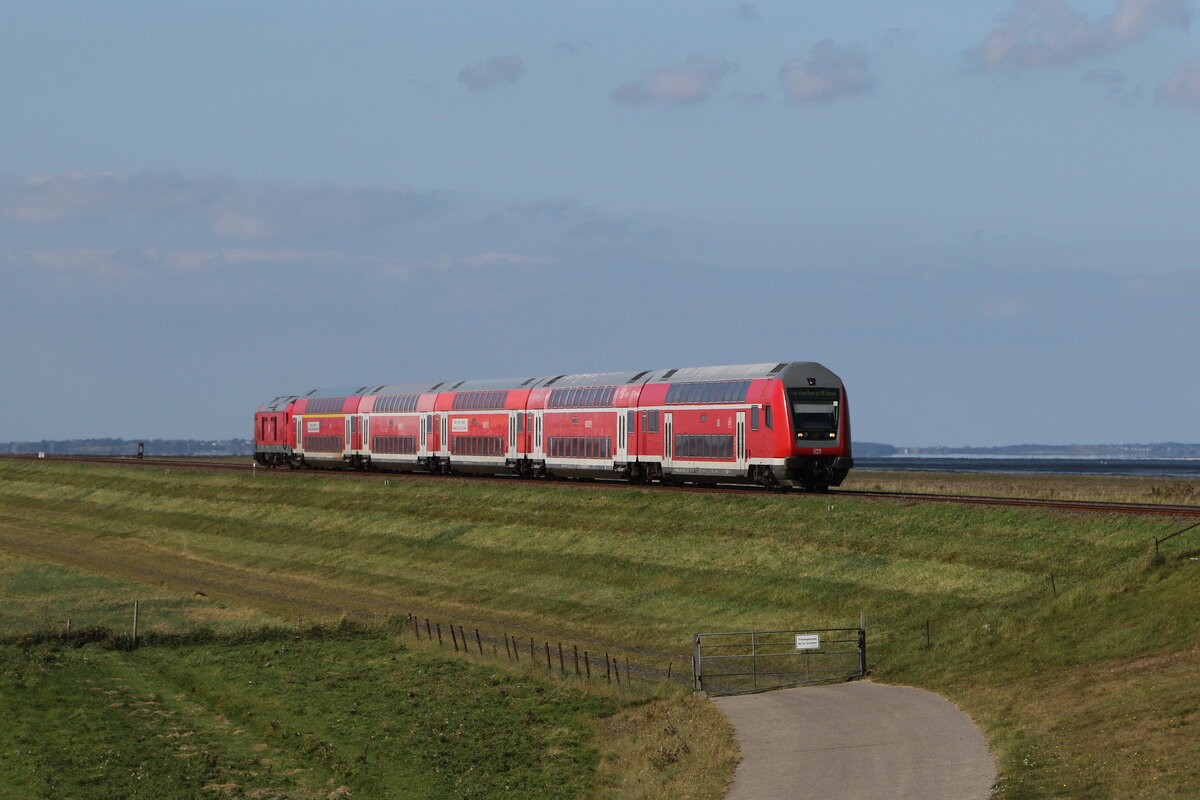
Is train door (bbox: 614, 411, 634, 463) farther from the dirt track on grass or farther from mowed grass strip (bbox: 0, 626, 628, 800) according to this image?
mowed grass strip (bbox: 0, 626, 628, 800)

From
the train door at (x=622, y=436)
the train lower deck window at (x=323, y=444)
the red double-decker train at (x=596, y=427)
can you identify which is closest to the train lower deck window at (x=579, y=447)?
the red double-decker train at (x=596, y=427)

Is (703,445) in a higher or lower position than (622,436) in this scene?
lower

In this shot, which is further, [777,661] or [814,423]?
[814,423]

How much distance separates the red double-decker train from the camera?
186 feet

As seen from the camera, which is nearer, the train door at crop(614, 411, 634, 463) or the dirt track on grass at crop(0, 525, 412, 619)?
the dirt track on grass at crop(0, 525, 412, 619)

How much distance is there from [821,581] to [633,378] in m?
25.3

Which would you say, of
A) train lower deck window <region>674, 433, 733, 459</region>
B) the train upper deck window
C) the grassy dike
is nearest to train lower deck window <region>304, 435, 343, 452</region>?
the grassy dike

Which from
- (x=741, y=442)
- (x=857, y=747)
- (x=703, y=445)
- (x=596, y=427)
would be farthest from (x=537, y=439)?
(x=857, y=747)

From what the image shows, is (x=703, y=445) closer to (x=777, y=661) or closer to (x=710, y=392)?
(x=710, y=392)

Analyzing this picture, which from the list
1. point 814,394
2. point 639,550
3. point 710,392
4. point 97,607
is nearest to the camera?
point 639,550

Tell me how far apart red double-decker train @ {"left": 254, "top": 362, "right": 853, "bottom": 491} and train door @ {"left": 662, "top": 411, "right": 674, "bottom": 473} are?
0.26 ft

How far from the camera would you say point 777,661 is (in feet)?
130

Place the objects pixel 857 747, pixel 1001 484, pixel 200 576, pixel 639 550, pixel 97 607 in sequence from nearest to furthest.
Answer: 1. pixel 857 747
2. pixel 639 550
3. pixel 97 607
4. pixel 200 576
5. pixel 1001 484

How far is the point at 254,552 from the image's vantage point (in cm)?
7600
